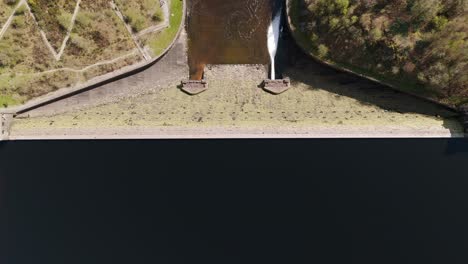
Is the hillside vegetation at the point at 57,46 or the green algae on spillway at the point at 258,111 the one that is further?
the hillside vegetation at the point at 57,46

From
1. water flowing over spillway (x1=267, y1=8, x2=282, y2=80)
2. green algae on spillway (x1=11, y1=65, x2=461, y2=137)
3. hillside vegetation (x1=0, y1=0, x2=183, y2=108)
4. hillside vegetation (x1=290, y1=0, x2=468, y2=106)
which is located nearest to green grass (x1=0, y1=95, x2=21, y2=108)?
hillside vegetation (x1=0, y1=0, x2=183, y2=108)

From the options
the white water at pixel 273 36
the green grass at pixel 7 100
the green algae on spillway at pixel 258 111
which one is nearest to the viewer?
the green algae on spillway at pixel 258 111

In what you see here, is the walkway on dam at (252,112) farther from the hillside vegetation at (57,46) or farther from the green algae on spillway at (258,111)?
the hillside vegetation at (57,46)

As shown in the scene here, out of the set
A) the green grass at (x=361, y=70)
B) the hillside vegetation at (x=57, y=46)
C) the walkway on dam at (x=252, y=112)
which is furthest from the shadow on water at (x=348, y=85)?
the hillside vegetation at (x=57, y=46)

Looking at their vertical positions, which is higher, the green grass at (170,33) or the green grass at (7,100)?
the green grass at (170,33)

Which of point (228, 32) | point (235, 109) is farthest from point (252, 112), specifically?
point (228, 32)

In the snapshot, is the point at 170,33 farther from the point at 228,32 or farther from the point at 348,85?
the point at 348,85

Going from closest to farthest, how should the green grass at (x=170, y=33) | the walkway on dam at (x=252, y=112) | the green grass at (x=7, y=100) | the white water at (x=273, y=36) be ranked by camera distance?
the walkway on dam at (x=252, y=112)
the green grass at (x=7, y=100)
the green grass at (x=170, y=33)
the white water at (x=273, y=36)
